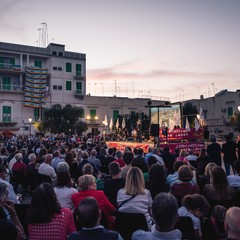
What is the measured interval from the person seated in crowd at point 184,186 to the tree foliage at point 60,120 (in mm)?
33458

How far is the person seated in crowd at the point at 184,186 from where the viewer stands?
4984mm

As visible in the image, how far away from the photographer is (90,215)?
2.84m

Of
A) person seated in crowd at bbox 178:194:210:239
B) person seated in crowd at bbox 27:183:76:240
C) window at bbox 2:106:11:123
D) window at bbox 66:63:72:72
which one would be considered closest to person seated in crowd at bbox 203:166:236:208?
person seated in crowd at bbox 178:194:210:239

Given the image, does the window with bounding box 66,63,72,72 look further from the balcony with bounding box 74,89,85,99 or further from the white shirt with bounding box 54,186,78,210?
the white shirt with bounding box 54,186,78,210

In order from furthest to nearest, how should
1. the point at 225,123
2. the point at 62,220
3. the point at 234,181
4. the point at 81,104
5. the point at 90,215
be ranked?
the point at 81,104 < the point at 225,123 < the point at 234,181 < the point at 62,220 < the point at 90,215

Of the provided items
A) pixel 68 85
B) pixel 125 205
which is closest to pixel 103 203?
pixel 125 205

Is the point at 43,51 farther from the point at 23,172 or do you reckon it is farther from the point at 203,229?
the point at 203,229

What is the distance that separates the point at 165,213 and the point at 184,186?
2.42m

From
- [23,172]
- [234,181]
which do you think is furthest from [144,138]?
[234,181]

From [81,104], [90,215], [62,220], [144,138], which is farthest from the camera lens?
[81,104]

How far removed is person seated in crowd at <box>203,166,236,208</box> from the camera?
471 cm

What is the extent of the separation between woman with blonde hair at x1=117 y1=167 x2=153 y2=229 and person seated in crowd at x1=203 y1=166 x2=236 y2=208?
3.24ft

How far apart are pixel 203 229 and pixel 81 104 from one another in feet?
142

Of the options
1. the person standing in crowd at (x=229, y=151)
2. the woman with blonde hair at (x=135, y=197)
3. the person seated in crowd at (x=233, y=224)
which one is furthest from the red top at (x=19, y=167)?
the person seated in crowd at (x=233, y=224)
